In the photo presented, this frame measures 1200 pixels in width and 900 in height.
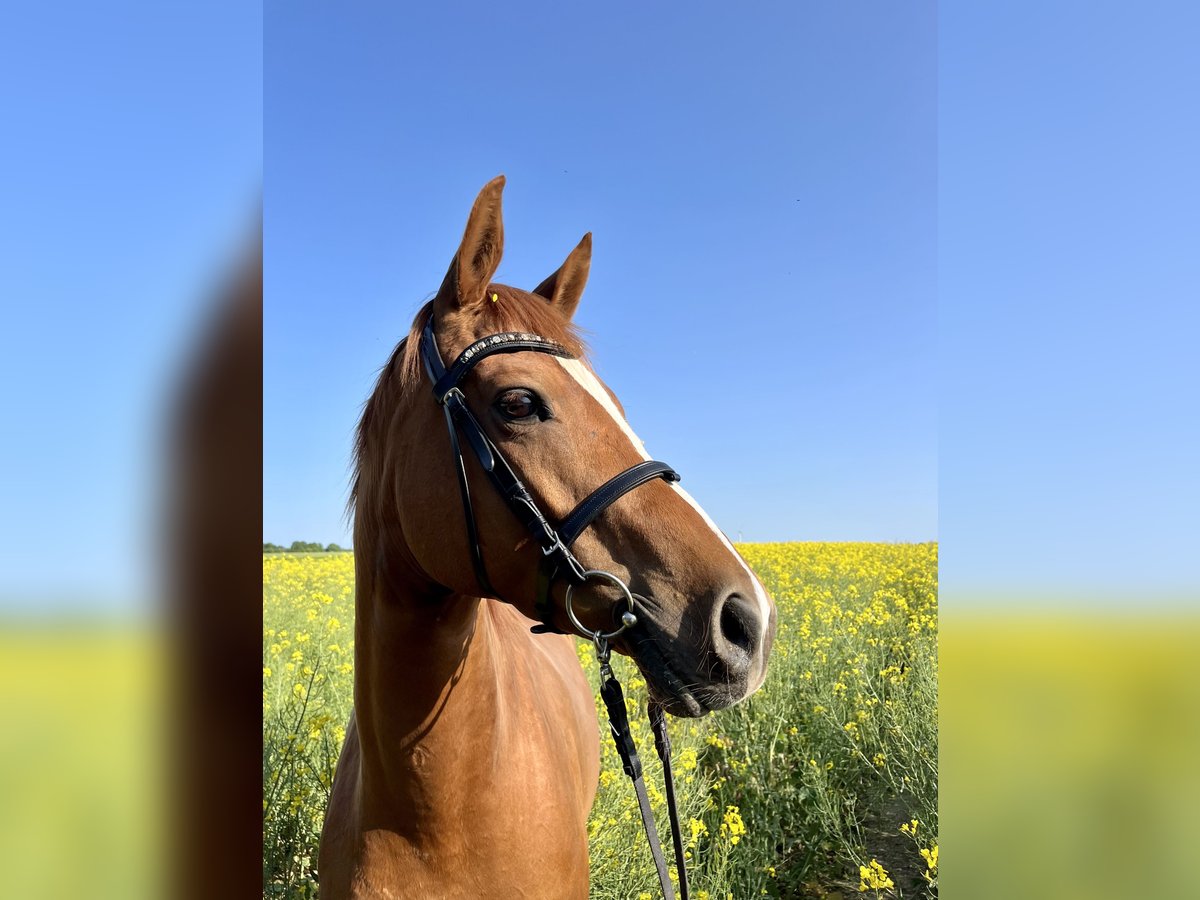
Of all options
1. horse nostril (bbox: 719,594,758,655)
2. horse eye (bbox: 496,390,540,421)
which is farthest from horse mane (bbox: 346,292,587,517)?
horse nostril (bbox: 719,594,758,655)

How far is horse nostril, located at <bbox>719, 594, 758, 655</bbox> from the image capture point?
1.29 m

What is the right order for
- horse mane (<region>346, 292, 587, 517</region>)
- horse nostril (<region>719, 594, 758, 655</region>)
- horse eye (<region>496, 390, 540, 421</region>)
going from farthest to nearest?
horse mane (<region>346, 292, 587, 517</region>) < horse eye (<region>496, 390, 540, 421</region>) < horse nostril (<region>719, 594, 758, 655</region>)

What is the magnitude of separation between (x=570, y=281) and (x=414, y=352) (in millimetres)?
560

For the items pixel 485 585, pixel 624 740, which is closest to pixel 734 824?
pixel 624 740

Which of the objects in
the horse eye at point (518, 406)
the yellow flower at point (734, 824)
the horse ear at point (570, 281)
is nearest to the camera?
the horse eye at point (518, 406)

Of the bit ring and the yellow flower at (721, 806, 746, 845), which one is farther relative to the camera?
the yellow flower at (721, 806, 746, 845)

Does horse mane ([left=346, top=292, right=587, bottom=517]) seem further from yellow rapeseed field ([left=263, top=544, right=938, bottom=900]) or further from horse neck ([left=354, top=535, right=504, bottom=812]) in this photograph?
yellow rapeseed field ([left=263, top=544, right=938, bottom=900])

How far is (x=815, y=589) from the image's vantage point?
6.47 meters

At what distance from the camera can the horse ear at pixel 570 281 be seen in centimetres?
192

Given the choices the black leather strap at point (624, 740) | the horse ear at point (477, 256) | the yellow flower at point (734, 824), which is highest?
the horse ear at point (477, 256)

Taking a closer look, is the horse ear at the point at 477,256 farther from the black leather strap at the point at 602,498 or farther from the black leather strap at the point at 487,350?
the black leather strap at the point at 602,498

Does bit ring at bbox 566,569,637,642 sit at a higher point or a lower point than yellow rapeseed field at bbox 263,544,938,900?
higher

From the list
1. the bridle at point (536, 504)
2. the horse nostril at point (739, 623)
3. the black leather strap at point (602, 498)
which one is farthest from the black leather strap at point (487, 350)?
the horse nostril at point (739, 623)
